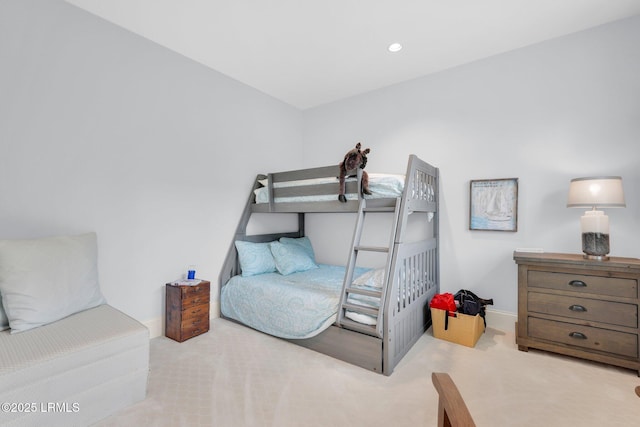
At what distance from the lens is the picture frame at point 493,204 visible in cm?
281

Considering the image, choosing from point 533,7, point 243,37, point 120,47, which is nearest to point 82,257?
point 120,47

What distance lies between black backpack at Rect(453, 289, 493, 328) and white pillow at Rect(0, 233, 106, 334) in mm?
2919

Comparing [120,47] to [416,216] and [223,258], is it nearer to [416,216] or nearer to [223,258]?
[223,258]

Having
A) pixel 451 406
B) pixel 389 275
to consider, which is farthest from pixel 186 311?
pixel 451 406

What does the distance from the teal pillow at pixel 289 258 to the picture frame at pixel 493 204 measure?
6.10 ft

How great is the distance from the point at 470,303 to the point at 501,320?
543 millimetres

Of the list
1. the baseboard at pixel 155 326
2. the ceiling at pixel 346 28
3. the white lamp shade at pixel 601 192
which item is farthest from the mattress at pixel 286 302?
the ceiling at pixel 346 28

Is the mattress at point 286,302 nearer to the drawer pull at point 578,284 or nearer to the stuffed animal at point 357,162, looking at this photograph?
the stuffed animal at point 357,162

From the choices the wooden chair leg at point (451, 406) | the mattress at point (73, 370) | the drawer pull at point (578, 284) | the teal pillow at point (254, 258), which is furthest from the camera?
the teal pillow at point (254, 258)

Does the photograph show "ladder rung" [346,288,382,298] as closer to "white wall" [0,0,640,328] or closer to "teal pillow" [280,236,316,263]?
"white wall" [0,0,640,328]

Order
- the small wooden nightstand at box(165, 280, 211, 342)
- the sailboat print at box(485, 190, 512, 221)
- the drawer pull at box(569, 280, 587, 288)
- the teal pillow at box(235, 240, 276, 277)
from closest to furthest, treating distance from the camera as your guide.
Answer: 1. the drawer pull at box(569, 280, 587, 288)
2. the small wooden nightstand at box(165, 280, 211, 342)
3. the sailboat print at box(485, 190, 512, 221)
4. the teal pillow at box(235, 240, 276, 277)

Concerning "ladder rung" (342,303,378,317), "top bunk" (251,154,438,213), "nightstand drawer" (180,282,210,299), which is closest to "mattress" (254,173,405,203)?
"top bunk" (251,154,438,213)

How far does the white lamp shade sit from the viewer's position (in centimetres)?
217

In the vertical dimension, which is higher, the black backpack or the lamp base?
the lamp base
